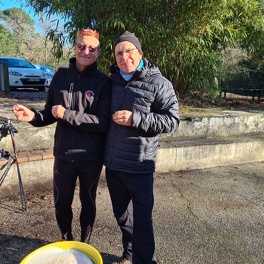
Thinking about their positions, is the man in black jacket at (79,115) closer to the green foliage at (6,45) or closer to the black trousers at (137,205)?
the black trousers at (137,205)

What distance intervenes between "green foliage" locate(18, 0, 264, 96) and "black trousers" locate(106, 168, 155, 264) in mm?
2963

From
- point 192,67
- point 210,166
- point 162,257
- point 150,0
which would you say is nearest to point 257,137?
point 210,166

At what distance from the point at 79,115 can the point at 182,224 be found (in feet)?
6.12

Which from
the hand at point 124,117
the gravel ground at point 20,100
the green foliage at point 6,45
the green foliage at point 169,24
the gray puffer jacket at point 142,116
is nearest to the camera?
the hand at point 124,117

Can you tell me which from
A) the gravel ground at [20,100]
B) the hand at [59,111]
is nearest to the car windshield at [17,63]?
the gravel ground at [20,100]

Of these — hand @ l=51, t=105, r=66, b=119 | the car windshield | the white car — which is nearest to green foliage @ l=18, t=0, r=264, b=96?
hand @ l=51, t=105, r=66, b=119

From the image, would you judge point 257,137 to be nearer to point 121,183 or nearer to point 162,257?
point 162,257

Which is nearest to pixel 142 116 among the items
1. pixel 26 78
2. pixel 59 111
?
pixel 59 111

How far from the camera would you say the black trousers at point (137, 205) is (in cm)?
227

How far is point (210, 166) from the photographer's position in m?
5.25

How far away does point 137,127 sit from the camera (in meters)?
2.06

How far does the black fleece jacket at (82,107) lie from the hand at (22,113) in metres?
0.05

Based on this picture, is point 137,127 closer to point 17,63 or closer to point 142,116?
point 142,116

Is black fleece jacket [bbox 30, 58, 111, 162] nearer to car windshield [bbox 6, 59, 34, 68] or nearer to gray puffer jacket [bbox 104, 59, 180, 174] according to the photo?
gray puffer jacket [bbox 104, 59, 180, 174]
